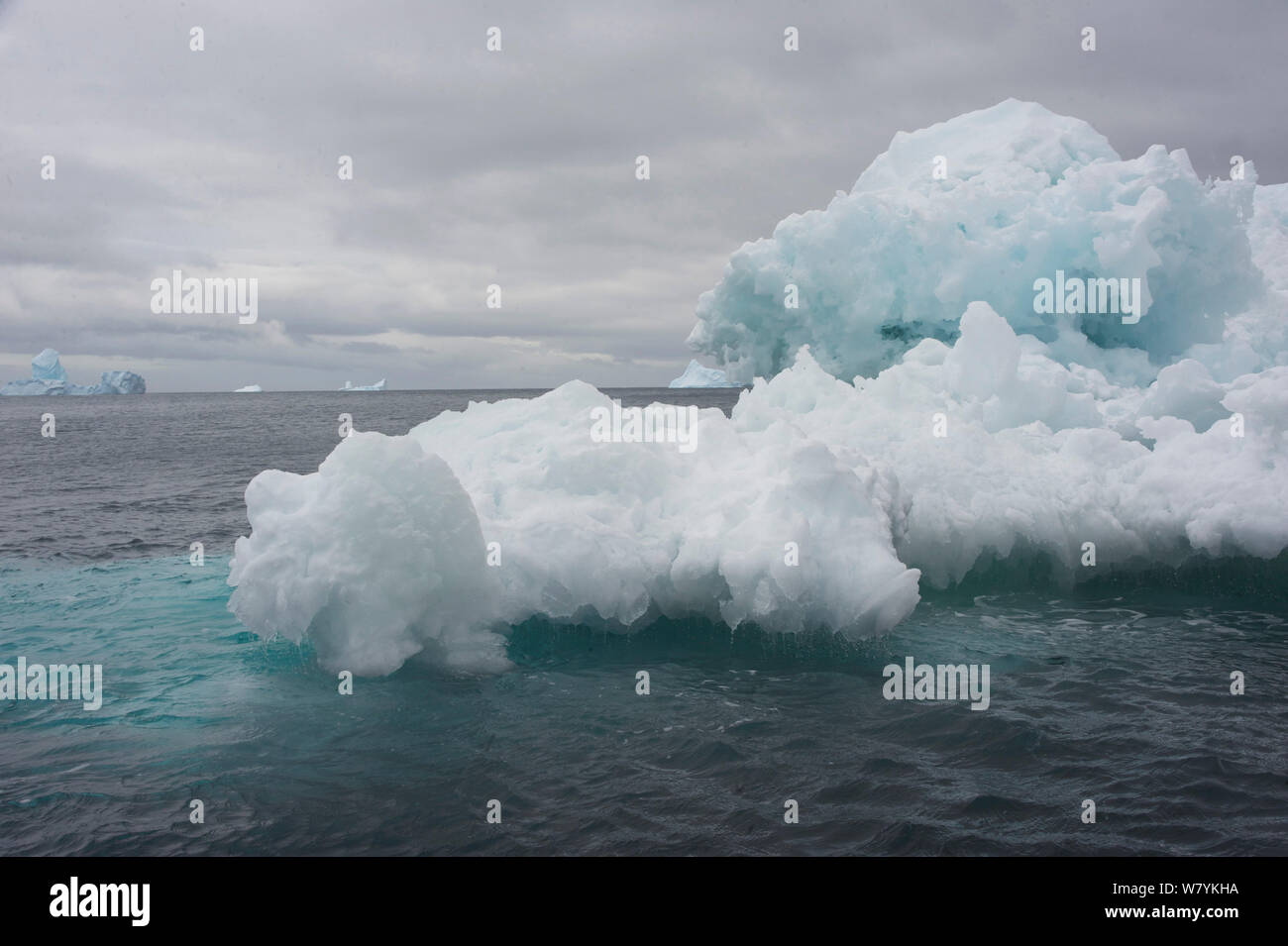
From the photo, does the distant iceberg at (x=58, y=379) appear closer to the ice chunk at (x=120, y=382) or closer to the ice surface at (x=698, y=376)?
the ice chunk at (x=120, y=382)

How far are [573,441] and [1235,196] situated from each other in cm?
1543

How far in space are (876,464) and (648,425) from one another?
121 inches

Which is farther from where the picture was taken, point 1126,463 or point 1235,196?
point 1235,196

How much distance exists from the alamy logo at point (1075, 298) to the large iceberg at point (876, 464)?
0.32 m

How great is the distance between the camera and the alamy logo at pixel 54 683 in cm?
944

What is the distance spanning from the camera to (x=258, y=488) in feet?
32.2

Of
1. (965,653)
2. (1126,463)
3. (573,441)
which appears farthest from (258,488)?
(1126,463)

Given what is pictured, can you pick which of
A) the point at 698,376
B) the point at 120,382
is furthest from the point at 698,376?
the point at 120,382

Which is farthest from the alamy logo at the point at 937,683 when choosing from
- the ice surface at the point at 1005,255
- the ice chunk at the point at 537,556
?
the ice surface at the point at 1005,255
